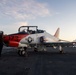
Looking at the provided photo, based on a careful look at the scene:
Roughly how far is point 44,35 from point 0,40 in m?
6.26

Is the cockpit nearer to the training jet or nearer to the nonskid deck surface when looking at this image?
the training jet

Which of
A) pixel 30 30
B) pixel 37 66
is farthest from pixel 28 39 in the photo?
pixel 37 66

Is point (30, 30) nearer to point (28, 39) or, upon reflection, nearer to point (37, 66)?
point (28, 39)

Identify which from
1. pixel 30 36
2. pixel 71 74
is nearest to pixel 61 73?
pixel 71 74

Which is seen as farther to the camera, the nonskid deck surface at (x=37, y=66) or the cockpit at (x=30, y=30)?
the cockpit at (x=30, y=30)

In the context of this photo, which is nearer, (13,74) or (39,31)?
(13,74)

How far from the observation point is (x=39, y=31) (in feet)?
79.6

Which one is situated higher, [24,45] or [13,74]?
[24,45]

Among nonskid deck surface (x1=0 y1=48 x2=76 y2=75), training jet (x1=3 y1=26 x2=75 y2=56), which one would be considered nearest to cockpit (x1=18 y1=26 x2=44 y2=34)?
training jet (x1=3 y1=26 x2=75 y2=56)

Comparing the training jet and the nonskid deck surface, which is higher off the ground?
the training jet

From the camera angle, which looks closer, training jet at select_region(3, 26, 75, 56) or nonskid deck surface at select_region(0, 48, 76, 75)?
nonskid deck surface at select_region(0, 48, 76, 75)

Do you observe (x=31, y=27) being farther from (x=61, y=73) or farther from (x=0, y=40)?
(x=61, y=73)

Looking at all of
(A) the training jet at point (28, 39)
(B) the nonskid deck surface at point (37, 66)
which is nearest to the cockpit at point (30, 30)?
(A) the training jet at point (28, 39)

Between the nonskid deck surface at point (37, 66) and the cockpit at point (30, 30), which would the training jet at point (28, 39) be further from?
the nonskid deck surface at point (37, 66)
